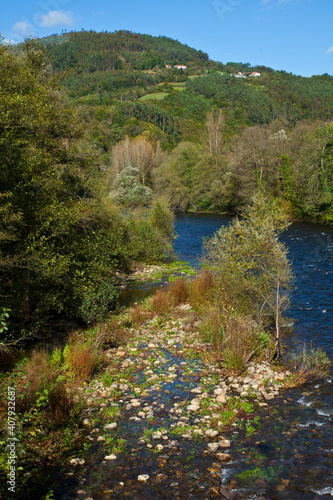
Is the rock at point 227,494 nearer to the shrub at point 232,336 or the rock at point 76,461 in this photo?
the rock at point 76,461

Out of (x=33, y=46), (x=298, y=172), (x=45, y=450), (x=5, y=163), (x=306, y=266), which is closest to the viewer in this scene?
(x=45, y=450)

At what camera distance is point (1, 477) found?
7207 millimetres

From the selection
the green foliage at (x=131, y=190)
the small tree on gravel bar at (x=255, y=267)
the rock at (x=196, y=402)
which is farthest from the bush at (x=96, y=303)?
the green foliage at (x=131, y=190)

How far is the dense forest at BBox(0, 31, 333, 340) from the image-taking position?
43.6ft

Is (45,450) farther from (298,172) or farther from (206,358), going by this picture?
(298,172)

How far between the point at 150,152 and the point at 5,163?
2571 inches

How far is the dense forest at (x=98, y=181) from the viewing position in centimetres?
1330

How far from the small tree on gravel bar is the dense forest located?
512 cm

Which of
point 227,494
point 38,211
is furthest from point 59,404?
point 38,211

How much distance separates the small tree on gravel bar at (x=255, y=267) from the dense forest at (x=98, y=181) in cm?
512

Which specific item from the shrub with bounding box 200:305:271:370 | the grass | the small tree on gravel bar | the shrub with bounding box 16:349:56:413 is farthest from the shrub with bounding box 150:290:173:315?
the grass

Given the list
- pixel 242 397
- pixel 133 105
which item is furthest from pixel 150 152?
pixel 242 397

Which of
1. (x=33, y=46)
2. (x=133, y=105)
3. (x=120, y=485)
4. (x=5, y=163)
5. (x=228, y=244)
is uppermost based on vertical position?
(x=133, y=105)

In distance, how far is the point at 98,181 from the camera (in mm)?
20375
